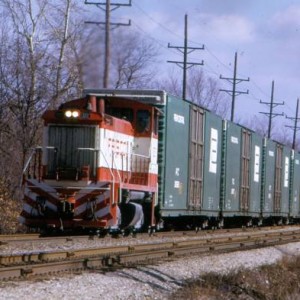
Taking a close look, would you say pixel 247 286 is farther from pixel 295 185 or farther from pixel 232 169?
pixel 295 185

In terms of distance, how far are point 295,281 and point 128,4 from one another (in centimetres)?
2093

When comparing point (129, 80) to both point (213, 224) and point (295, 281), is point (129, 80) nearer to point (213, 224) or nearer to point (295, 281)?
point (213, 224)

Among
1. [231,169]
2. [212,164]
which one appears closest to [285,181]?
[231,169]

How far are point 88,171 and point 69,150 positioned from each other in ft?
2.89

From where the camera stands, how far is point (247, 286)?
12547 mm

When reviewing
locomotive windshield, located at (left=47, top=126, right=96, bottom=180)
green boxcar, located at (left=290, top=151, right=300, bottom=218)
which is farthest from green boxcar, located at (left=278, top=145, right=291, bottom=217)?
locomotive windshield, located at (left=47, top=126, right=96, bottom=180)

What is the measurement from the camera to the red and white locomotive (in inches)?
688

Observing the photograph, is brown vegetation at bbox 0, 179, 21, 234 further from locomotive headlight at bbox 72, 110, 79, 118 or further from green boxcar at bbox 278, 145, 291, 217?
green boxcar at bbox 278, 145, 291, 217

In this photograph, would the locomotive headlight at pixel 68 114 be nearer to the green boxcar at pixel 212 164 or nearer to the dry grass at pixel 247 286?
the dry grass at pixel 247 286

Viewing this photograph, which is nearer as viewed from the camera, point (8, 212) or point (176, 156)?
point (176, 156)

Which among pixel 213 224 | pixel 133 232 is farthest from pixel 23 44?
pixel 133 232

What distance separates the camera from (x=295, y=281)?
14.1 meters

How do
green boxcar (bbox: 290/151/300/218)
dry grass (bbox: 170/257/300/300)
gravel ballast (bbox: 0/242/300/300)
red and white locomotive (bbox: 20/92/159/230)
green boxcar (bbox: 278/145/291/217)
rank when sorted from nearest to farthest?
1. gravel ballast (bbox: 0/242/300/300)
2. dry grass (bbox: 170/257/300/300)
3. red and white locomotive (bbox: 20/92/159/230)
4. green boxcar (bbox: 278/145/291/217)
5. green boxcar (bbox: 290/151/300/218)

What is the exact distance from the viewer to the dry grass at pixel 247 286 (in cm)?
1105
